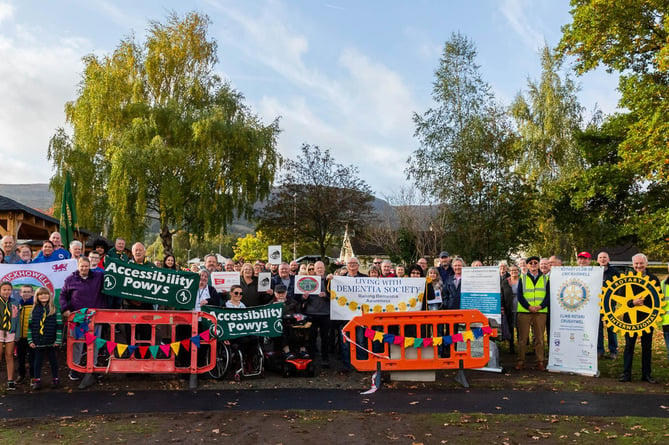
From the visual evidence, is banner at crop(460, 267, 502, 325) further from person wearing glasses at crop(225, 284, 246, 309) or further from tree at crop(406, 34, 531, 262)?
tree at crop(406, 34, 531, 262)

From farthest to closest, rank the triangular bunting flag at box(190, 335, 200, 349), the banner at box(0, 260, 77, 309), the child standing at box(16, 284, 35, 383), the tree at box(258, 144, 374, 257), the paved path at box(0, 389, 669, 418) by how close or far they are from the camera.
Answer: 1. the tree at box(258, 144, 374, 257)
2. the banner at box(0, 260, 77, 309)
3. the triangular bunting flag at box(190, 335, 200, 349)
4. the child standing at box(16, 284, 35, 383)
5. the paved path at box(0, 389, 669, 418)

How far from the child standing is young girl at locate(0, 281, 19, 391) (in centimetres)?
10

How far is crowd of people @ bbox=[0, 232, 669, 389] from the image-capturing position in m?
8.73

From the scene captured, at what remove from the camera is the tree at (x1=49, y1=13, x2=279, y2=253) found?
27.4 metres

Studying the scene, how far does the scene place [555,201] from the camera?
30.1m

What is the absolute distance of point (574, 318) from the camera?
403 inches

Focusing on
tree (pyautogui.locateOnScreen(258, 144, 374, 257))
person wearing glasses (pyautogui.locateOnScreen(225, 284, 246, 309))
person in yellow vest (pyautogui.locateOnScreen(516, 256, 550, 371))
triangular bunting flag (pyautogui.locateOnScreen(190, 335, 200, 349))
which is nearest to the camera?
triangular bunting flag (pyautogui.locateOnScreen(190, 335, 200, 349))

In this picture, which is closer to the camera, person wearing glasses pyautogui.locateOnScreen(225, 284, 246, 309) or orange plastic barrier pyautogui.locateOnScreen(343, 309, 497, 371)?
orange plastic barrier pyautogui.locateOnScreen(343, 309, 497, 371)

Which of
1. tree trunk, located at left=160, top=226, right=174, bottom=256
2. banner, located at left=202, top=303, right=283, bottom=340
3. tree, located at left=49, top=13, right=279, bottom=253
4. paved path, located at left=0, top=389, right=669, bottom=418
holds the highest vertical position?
tree, located at left=49, top=13, right=279, bottom=253

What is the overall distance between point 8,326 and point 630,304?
1005 cm

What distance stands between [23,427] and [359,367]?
4.79 m

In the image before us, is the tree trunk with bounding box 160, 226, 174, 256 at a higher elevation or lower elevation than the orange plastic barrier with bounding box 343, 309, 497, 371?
higher

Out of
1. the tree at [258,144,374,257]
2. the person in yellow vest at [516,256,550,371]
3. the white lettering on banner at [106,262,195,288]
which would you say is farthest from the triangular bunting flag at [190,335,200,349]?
the tree at [258,144,374,257]

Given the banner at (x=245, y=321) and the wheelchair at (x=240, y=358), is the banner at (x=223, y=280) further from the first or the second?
the banner at (x=245, y=321)
